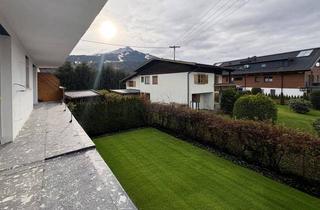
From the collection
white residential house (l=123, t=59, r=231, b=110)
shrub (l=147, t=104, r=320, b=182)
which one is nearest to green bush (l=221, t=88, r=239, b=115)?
white residential house (l=123, t=59, r=231, b=110)

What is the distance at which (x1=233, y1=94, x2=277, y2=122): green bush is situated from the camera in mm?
11266

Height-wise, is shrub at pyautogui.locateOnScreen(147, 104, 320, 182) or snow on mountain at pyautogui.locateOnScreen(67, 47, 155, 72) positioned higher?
snow on mountain at pyautogui.locateOnScreen(67, 47, 155, 72)

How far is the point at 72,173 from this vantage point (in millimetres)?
2740

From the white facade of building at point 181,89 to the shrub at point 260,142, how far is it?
9.59m

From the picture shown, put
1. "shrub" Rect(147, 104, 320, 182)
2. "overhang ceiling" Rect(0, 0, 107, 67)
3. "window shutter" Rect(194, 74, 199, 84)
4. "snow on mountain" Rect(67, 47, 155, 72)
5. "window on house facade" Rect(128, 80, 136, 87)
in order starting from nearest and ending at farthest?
"overhang ceiling" Rect(0, 0, 107, 67), "shrub" Rect(147, 104, 320, 182), "window shutter" Rect(194, 74, 199, 84), "window on house facade" Rect(128, 80, 136, 87), "snow on mountain" Rect(67, 47, 155, 72)

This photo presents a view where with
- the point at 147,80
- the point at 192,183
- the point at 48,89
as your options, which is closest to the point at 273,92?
the point at 147,80

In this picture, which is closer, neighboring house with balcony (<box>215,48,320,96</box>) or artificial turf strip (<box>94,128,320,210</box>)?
artificial turf strip (<box>94,128,320,210</box>)

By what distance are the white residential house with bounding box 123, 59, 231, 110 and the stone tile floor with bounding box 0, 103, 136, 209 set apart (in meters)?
15.8

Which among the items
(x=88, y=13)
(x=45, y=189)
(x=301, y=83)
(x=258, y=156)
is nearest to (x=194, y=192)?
(x=258, y=156)

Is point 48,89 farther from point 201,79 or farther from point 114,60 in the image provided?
point 114,60

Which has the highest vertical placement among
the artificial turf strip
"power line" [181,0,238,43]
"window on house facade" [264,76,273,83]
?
"power line" [181,0,238,43]

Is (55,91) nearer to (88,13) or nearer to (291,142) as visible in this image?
(88,13)

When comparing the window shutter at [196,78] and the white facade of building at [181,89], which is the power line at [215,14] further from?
the window shutter at [196,78]

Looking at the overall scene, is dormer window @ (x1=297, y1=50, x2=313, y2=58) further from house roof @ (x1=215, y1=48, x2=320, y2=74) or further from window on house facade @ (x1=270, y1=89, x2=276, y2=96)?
window on house facade @ (x1=270, y1=89, x2=276, y2=96)
